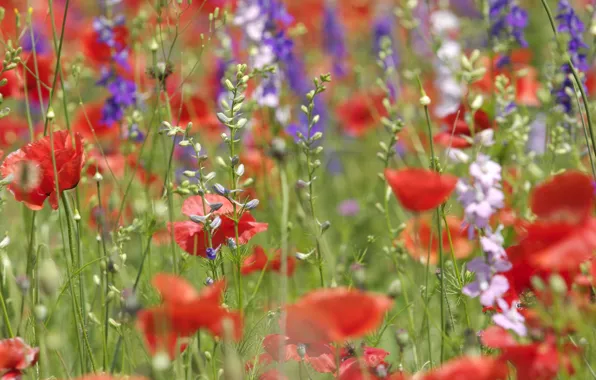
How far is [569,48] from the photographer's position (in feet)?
5.56

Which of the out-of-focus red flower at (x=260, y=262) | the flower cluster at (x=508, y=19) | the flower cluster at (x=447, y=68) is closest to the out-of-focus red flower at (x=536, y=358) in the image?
the out-of-focus red flower at (x=260, y=262)

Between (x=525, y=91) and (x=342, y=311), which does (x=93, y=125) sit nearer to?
(x=525, y=91)

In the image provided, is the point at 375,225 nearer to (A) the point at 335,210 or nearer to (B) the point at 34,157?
(A) the point at 335,210

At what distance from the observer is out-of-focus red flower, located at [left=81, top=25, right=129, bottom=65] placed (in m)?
2.03

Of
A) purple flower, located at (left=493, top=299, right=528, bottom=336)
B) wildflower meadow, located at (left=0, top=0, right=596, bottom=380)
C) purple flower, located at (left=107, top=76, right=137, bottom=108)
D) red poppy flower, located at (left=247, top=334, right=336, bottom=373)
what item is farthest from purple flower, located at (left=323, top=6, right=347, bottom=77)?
purple flower, located at (left=493, top=299, right=528, bottom=336)

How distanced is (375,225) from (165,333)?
1892mm

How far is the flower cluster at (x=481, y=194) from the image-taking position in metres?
0.98

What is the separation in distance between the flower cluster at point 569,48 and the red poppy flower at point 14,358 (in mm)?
1163

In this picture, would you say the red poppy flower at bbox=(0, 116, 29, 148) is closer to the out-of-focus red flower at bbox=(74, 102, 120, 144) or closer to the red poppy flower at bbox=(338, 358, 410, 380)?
the out-of-focus red flower at bbox=(74, 102, 120, 144)

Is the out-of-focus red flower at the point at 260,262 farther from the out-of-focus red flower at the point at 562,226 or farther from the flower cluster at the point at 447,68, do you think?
the flower cluster at the point at 447,68

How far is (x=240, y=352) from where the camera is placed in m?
1.22

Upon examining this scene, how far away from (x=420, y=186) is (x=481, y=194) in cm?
18

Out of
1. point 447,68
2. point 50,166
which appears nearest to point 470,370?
point 50,166

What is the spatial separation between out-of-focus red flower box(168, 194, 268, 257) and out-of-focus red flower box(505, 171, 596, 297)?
0.43 m
